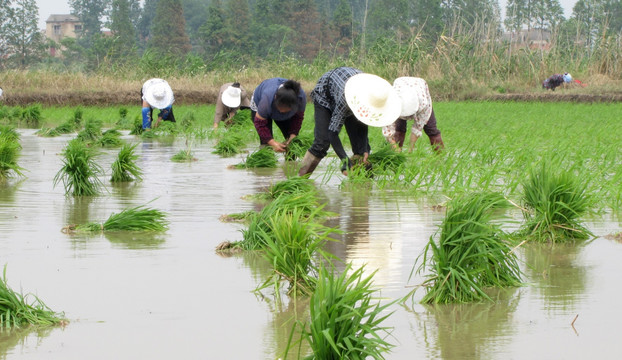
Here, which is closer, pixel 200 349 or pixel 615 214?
pixel 200 349

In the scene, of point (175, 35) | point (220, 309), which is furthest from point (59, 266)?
point (175, 35)

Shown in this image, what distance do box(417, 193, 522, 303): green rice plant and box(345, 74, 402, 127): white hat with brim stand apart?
264 centimetres

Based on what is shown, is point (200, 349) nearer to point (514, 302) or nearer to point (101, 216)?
point (514, 302)

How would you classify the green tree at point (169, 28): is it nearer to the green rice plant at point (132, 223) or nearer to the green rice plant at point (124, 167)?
the green rice plant at point (124, 167)

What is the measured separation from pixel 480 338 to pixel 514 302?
2.01 feet

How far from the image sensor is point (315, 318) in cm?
312

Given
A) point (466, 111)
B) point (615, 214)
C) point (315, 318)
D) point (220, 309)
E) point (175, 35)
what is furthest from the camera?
point (175, 35)

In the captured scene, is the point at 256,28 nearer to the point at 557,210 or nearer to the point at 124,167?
the point at 124,167

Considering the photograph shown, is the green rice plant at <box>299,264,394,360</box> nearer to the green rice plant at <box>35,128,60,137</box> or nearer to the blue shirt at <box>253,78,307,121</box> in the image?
the blue shirt at <box>253,78,307,121</box>

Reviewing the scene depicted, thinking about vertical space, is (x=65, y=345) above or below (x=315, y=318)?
below

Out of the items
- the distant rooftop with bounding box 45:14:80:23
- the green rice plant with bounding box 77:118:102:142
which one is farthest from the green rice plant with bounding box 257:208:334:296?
the distant rooftop with bounding box 45:14:80:23

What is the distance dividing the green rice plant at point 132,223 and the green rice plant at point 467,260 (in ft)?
7.21

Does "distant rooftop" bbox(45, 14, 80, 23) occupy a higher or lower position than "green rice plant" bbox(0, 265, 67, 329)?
higher

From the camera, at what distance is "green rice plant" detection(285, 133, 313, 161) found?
10.5m
